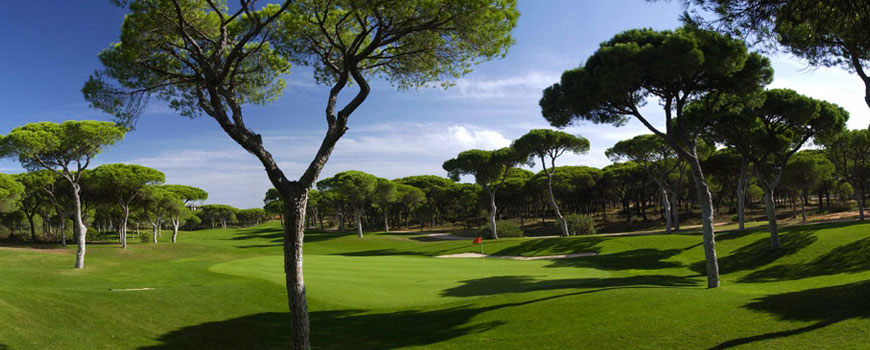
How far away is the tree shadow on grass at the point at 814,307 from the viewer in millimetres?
6387

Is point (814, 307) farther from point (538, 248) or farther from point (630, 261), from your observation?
point (538, 248)

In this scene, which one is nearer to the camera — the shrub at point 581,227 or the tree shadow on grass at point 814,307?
the tree shadow on grass at point 814,307

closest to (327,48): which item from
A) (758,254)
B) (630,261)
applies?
(630,261)

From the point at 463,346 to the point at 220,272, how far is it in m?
17.7

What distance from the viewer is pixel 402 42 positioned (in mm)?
10133

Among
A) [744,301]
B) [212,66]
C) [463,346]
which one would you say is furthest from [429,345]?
[212,66]

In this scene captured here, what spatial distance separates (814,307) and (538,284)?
8114 millimetres

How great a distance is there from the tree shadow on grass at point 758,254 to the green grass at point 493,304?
8 cm

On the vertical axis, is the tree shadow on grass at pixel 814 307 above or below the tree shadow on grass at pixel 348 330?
above

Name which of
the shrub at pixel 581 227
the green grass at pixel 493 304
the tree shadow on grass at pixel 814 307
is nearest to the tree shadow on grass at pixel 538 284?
the green grass at pixel 493 304

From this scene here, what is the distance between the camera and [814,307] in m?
7.22

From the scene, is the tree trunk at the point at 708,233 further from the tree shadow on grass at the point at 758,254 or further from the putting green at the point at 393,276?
the tree shadow on grass at the point at 758,254

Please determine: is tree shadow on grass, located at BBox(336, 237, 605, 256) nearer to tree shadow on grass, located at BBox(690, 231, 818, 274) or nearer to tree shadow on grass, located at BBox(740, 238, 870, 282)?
tree shadow on grass, located at BBox(690, 231, 818, 274)

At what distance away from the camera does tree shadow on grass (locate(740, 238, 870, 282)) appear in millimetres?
14281
